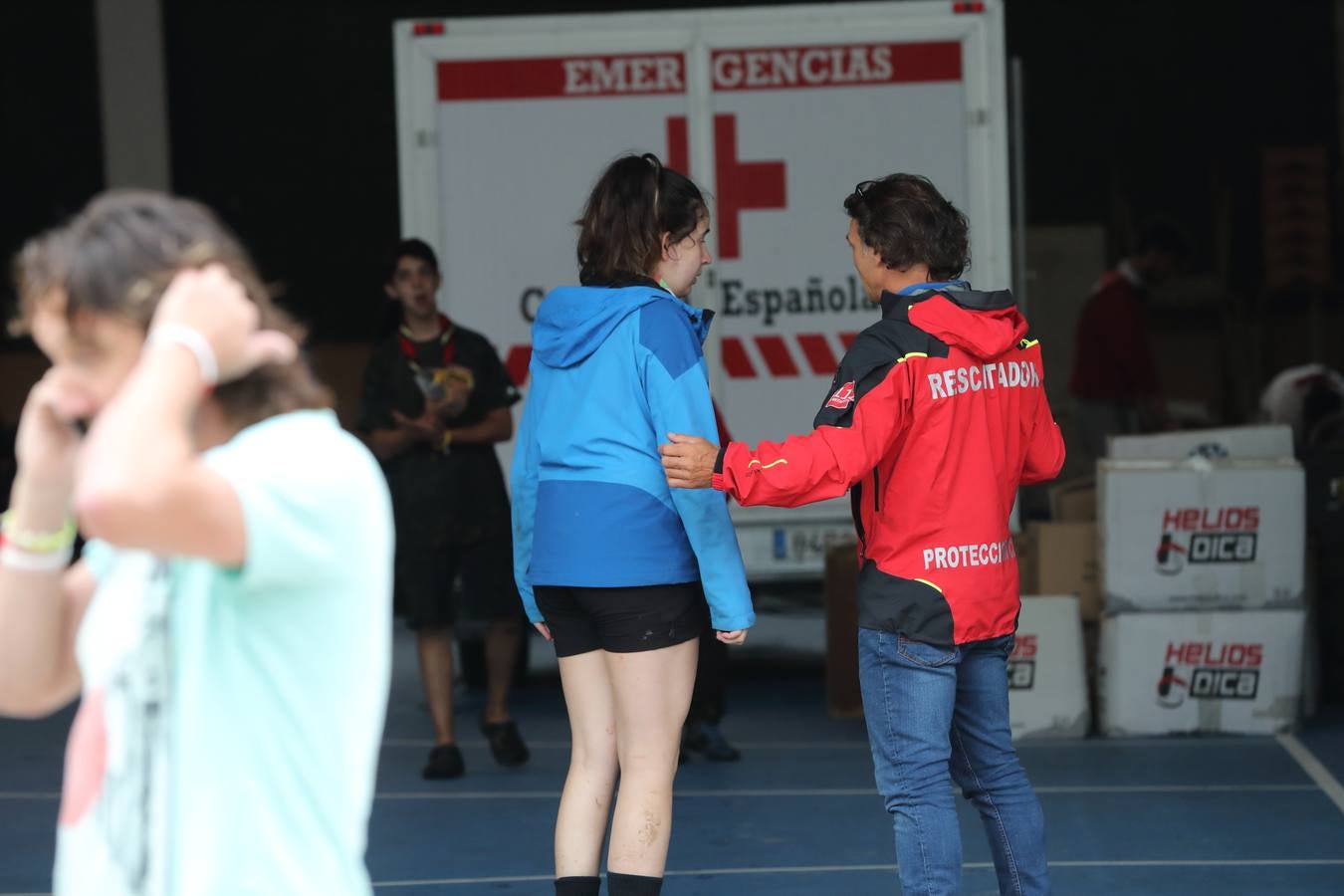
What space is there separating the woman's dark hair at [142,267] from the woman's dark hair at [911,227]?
202 centimetres

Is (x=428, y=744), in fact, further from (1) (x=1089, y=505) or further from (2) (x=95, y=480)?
(2) (x=95, y=480)

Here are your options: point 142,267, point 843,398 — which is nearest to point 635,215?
point 843,398

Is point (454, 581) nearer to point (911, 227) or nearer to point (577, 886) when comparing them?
point (577, 886)

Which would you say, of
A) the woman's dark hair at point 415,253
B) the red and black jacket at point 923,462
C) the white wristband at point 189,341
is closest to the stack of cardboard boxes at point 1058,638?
the woman's dark hair at point 415,253

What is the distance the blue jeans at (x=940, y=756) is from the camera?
3.47 m

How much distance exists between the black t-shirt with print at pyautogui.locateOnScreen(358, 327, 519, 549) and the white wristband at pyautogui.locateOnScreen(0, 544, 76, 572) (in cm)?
437

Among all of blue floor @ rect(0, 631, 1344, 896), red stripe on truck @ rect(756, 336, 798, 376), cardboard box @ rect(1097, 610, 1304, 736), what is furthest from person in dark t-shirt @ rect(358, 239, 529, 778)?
cardboard box @ rect(1097, 610, 1304, 736)

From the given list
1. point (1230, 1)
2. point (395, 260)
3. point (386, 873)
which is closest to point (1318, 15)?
point (1230, 1)

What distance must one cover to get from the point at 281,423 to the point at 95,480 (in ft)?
0.67

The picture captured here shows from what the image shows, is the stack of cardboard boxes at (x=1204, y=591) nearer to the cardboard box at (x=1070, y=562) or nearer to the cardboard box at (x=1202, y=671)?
the cardboard box at (x=1202, y=671)

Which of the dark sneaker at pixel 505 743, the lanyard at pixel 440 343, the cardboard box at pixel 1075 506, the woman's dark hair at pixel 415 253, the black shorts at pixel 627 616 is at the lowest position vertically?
the dark sneaker at pixel 505 743

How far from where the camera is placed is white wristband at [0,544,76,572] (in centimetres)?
169

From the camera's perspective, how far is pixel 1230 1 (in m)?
13.6

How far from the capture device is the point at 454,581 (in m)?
6.22
